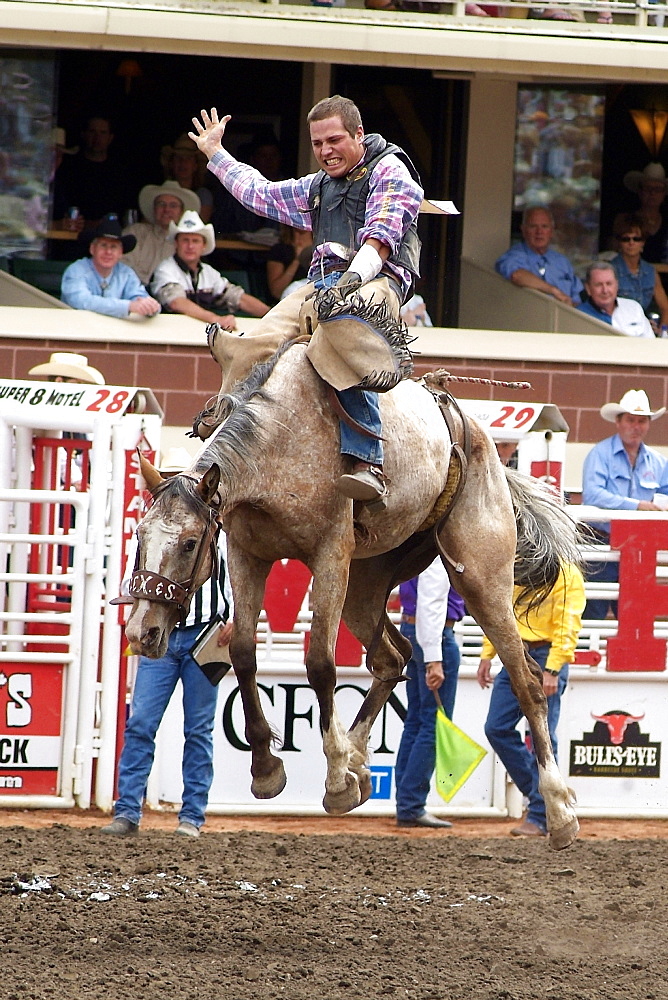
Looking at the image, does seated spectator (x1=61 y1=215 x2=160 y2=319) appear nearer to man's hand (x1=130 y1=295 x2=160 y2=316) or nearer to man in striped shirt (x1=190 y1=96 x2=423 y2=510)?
man's hand (x1=130 y1=295 x2=160 y2=316)

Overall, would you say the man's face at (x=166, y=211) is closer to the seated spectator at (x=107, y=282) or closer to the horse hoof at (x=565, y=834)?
the seated spectator at (x=107, y=282)

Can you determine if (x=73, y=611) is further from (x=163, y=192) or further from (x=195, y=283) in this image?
(x=163, y=192)

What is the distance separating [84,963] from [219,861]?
4.68 ft

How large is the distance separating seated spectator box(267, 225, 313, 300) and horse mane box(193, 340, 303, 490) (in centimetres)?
628

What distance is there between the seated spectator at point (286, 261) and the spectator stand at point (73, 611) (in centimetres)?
341

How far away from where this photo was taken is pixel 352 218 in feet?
16.7

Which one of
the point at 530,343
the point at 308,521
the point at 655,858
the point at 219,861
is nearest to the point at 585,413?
the point at 530,343

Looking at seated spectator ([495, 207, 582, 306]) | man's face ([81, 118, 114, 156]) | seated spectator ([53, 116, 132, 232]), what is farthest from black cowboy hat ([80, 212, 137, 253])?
seated spectator ([495, 207, 582, 306])

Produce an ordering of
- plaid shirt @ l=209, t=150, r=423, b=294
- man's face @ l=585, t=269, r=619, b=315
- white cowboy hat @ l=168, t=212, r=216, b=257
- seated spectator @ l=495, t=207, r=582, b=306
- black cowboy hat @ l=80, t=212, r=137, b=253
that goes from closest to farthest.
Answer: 1. plaid shirt @ l=209, t=150, r=423, b=294
2. black cowboy hat @ l=80, t=212, r=137, b=253
3. white cowboy hat @ l=168, t=212, r=216, b=257
4. man's face @ l=585, t=269, r=619, b=315
5. seated spectator @ l=495, t=207, r=582, b=306

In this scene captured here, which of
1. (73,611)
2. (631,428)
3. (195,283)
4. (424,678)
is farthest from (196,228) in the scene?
(424,678)

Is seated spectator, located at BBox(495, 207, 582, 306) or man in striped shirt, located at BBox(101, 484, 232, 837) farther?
seated spectator, located at BBox(495, 207, 582, 306)

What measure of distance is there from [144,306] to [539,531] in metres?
4.84

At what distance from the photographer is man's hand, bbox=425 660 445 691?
24.8 ft

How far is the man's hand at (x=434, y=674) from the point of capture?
755 cm
